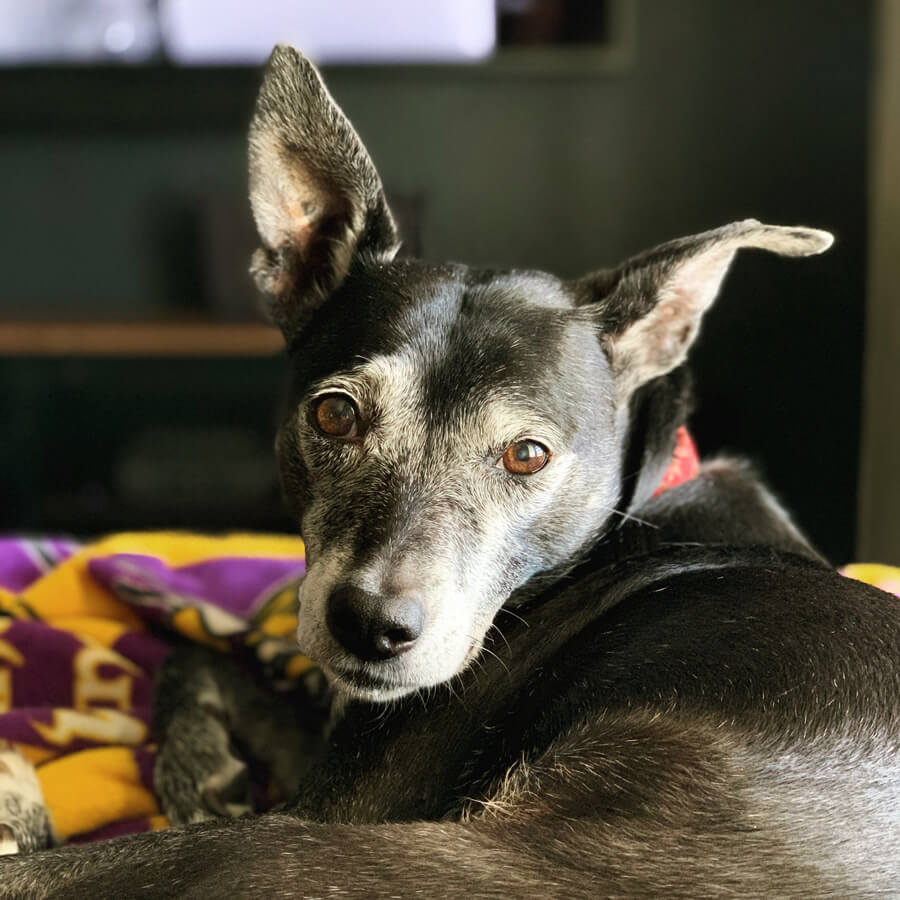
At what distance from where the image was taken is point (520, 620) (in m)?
1.72

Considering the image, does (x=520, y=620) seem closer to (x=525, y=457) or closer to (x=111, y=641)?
(x=525, y=457)

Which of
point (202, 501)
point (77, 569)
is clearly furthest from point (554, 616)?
point (202, 501)

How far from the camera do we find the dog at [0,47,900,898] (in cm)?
130

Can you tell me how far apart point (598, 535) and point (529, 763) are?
47 centimetres

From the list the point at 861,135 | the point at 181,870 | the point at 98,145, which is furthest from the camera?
the point at 98,145

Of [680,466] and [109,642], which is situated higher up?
[680,466]

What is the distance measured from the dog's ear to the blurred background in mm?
2189

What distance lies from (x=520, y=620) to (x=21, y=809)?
2.86 ft

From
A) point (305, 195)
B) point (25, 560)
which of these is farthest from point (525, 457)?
point (25, 560)

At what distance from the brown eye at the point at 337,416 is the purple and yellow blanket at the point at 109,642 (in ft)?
2.11

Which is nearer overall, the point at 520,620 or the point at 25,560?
the point at 520,620

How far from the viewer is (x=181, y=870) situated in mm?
1329

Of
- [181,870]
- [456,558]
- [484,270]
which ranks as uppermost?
[484,270]

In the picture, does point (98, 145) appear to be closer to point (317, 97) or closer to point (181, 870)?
point (317, 97)
